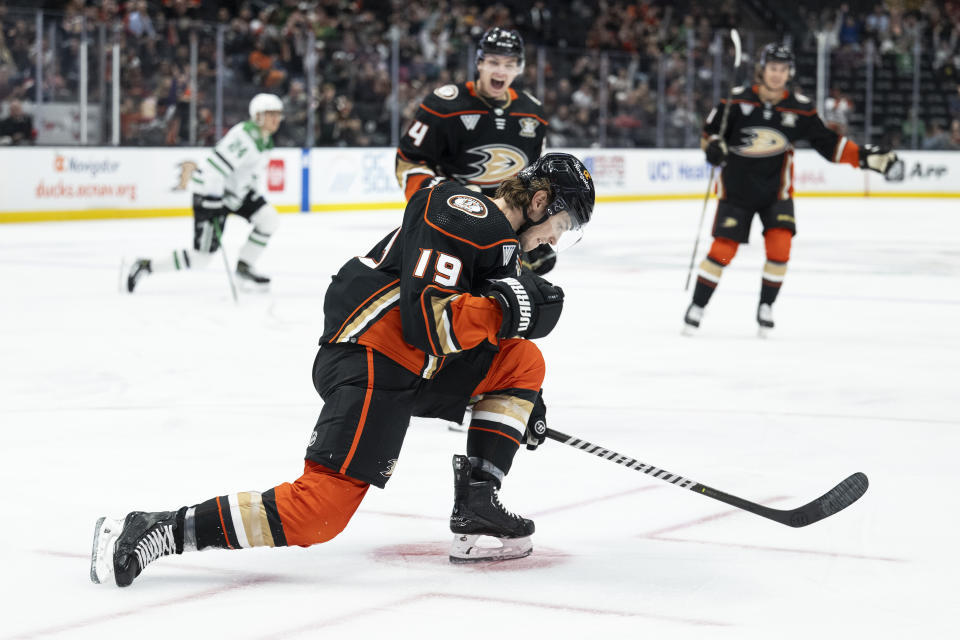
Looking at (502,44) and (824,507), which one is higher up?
(502,44)

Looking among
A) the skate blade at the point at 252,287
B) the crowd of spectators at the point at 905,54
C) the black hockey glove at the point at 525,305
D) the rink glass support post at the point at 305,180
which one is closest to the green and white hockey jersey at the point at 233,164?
the skate blade at the point at 252,287

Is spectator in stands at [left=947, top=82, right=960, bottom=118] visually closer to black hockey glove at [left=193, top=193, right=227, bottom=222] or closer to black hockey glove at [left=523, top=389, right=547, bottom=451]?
black hockey glove at [left=193, top=193, right=227, bottom=222]

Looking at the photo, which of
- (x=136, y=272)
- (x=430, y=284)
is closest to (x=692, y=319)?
(x=136, y=272)

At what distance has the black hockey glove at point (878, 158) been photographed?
7070 millimetres

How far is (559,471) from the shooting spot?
403 centimetres

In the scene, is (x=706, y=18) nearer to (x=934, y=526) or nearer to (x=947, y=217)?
(x=947, y=217)

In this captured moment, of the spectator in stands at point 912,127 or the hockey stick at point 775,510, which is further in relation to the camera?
the spectator in stands at point 912,127

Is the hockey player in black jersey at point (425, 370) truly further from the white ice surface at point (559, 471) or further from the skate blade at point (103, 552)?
the white ice surface at point (559, 471)

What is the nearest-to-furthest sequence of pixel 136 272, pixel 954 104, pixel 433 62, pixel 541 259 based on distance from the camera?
pixel 541 259 → pixel 136 272 → pixel 433 62 → pixel 954 104

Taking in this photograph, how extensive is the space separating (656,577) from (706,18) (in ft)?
69.8

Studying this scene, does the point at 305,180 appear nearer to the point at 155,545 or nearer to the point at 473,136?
the point at 473,136

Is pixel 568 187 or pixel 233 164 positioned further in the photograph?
pixel 233 164

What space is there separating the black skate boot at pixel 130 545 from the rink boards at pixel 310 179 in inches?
390

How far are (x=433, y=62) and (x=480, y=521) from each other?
52.1 feet
